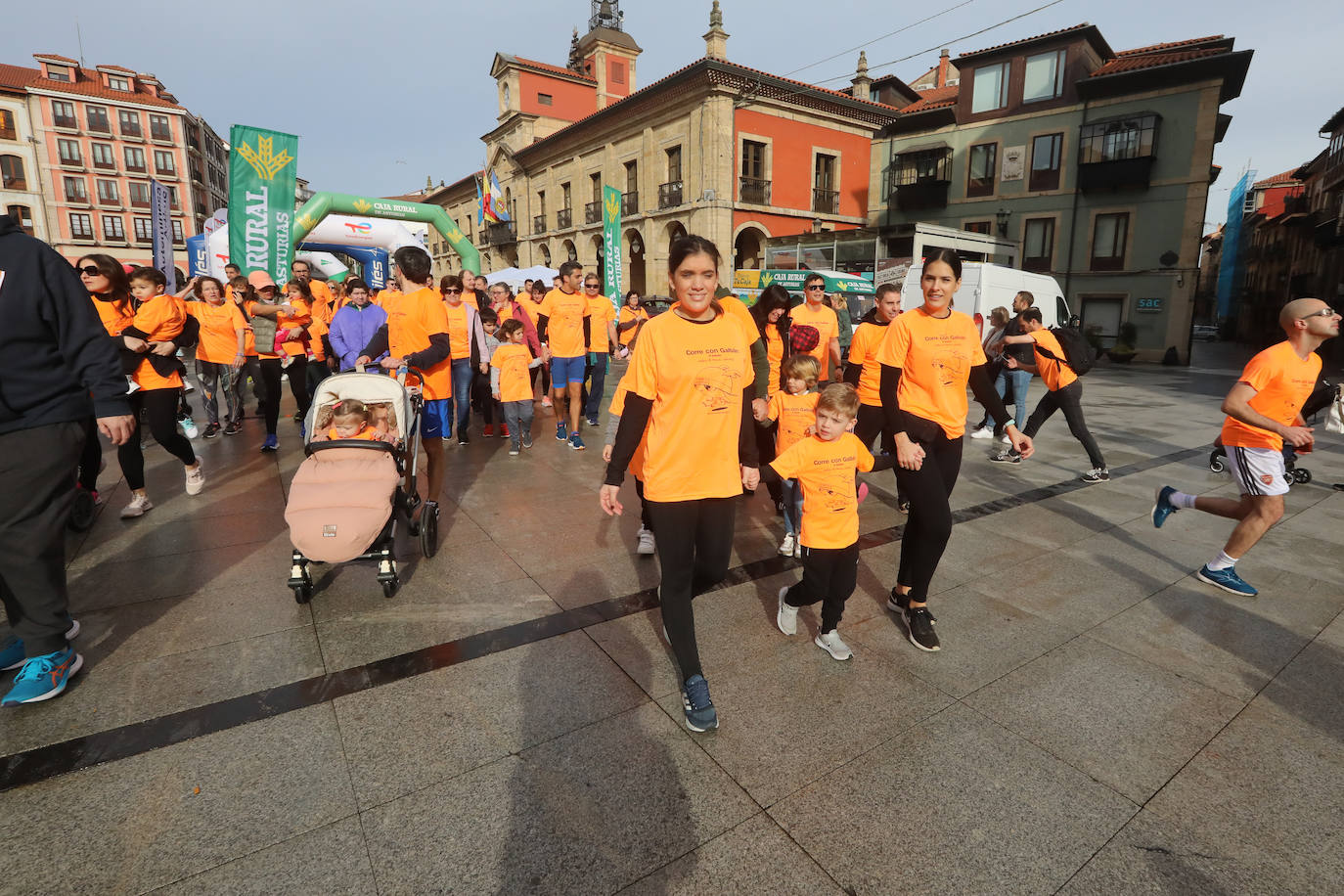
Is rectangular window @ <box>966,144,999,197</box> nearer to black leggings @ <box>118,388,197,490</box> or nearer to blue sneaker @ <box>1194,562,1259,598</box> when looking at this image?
blue sneaker @ <box>1194,562,1259,598</box>

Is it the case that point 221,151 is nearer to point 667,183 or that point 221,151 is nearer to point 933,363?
point 667,183

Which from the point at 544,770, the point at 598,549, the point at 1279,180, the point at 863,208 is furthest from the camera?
the point at 1279,180

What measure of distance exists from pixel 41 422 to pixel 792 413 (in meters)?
3.76

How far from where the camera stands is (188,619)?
3590 mm

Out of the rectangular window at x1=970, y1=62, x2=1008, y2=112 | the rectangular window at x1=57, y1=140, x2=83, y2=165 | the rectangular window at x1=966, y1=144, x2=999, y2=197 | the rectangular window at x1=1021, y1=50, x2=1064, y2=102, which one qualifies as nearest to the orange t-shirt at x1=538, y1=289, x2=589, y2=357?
the rectangular window at x1=966, y1=144, x2=999, y2=197

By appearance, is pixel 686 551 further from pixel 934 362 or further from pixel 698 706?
pixel 934 362

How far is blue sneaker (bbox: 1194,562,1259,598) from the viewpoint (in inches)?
159

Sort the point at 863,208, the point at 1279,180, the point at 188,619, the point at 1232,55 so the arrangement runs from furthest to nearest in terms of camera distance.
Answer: the point at 1279,180, the point at 863,208, the point at 1232,55, the point at 188,619

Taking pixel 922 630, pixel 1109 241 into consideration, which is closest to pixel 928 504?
pixel 922 630

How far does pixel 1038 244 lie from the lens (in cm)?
2638

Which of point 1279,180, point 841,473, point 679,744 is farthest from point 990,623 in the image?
point 1279,180

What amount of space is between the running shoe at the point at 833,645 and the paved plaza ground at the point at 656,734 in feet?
0.15

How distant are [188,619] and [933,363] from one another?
4095 millimetres

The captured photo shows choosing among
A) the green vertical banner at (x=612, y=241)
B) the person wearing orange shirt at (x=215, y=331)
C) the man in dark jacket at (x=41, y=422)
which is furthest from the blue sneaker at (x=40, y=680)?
the green vertical banner at (x=612, y=241)
